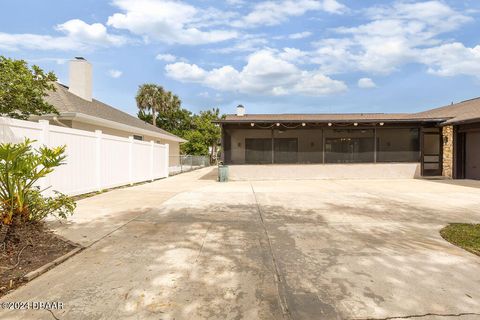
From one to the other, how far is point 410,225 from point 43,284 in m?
6.24

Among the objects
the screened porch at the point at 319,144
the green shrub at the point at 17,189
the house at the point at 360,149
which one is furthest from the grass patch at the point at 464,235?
the screened porch at the point at 319,144

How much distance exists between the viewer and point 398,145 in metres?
17.4

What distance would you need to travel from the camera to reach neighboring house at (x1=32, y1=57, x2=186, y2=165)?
11422 mm

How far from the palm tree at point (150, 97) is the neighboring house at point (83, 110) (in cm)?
1976

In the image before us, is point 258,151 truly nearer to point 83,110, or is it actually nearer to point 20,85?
point 83,110

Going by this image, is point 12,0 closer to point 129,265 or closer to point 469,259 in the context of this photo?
point 129,265

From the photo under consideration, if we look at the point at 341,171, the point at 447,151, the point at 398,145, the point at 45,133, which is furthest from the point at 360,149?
the point at 45,133

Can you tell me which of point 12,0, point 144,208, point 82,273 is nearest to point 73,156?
point 144,208

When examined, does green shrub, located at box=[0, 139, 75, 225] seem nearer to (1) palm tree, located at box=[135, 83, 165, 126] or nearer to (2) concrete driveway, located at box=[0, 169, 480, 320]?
(2) concrete driveway, located at box=[0, 169, 480, 320]

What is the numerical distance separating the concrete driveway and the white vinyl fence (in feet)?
7.51

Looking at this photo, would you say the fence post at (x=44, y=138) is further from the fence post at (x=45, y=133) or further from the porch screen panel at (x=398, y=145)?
the porch screen panel at (x=398, y=145)

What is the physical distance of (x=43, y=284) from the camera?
3166 mm

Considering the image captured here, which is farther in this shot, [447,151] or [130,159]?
[447,151]

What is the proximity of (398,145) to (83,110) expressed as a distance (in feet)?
56.7
